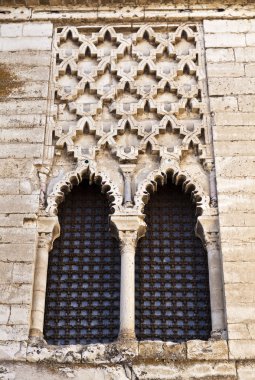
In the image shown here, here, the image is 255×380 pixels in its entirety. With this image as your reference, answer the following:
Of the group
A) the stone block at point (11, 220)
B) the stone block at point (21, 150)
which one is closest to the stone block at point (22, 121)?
the stone block at point (21, 150)

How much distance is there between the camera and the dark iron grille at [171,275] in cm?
764

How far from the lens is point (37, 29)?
9523mm

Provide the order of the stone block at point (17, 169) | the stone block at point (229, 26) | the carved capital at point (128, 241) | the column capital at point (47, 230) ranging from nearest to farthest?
1. the carved capital at point (128, 241)
2. the column capital at point (47, 230)
3. the stone block at point (17, 169)
4. the stone block at point (229, 26)

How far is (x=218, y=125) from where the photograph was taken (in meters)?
8.60

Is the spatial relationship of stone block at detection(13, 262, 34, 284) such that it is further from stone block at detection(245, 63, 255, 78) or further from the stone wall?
stone block at detection(245, 63, 255, 78)

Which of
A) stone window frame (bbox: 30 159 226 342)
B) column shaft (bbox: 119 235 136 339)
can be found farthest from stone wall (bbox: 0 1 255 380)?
column shaft (bbox: 119 235 136 339)

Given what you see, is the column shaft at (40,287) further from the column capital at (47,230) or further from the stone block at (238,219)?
the stone block at (238,219)

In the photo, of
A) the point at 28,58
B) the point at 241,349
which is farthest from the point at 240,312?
the point at 28,58

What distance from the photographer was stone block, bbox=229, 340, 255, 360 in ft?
23.3

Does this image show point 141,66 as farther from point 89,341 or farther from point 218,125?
point 89,341

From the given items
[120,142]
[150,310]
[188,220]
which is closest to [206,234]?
[188,220]

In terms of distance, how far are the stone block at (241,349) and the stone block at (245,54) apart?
355 cm

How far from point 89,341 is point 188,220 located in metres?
1.74

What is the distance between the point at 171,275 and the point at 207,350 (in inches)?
40.2
